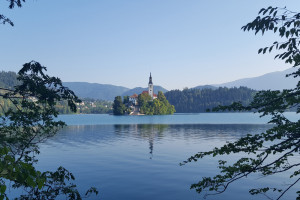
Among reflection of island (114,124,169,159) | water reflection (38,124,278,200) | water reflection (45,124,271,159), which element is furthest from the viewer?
reflection of island (114,124,169,159)

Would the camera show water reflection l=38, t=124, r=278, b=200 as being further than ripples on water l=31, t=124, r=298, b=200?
Yes

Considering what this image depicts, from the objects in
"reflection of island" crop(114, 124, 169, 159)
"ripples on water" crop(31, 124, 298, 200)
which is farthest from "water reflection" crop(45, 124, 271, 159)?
"ripples on water" crop(31, 124, 298, 200)

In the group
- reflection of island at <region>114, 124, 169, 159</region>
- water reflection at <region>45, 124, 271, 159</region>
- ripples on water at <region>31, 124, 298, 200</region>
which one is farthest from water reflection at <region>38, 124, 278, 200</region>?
reflection of island at <region>114, 124, 169, 159</region>

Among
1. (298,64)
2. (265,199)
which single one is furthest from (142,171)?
(298,64)

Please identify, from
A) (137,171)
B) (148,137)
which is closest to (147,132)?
(148,137)

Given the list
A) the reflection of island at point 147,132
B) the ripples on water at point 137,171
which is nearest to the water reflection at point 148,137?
the reflection of island at point 147,132

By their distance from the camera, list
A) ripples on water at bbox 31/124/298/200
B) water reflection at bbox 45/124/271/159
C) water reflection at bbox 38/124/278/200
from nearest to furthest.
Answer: ripples on water at bbox 31/124/298/200 < water reflection at bbox 38/124/278/200 < water reflection at bbox 45/124/271/159

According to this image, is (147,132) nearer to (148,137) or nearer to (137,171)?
(148,137)

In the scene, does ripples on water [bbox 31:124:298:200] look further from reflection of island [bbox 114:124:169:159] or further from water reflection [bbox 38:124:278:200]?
reflection of island [bbox 114:124:169:159]

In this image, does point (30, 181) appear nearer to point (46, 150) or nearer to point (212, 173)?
point (212, 173)

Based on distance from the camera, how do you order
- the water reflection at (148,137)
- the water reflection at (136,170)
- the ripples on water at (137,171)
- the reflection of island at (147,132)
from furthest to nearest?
the reflection of island at (147,132) → the water reflection at (148,137) → the water reflection at (136,170) → the ripples on water at (137,171)

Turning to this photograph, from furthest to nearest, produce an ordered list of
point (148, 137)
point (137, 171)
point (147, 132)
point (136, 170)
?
point (147, 132) < point (148, 137) < point (136, 170) < point (137, 171)

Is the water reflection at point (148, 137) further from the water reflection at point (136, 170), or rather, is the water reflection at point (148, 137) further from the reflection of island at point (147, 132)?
the water reflection at point (136, 170)

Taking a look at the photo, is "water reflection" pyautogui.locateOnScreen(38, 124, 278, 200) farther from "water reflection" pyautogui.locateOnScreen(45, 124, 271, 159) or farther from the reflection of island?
the reflection of island
